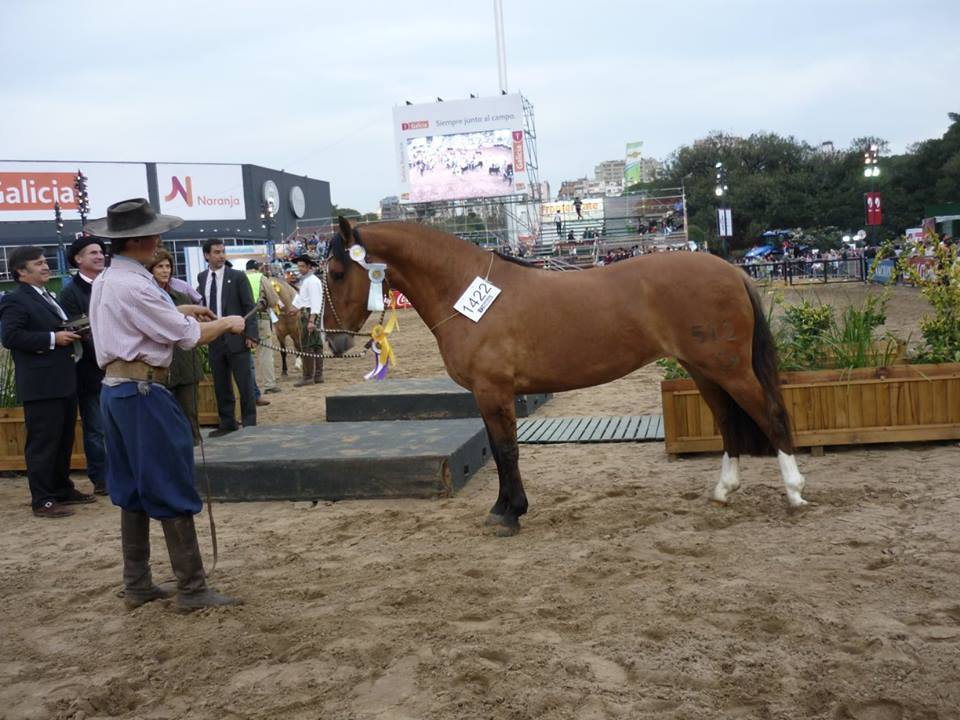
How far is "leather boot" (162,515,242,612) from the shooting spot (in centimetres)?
413

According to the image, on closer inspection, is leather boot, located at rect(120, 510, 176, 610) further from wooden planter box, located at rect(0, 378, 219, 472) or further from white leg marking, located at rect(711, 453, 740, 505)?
wooden planter box, located at rect(0, 378, 219, 472)

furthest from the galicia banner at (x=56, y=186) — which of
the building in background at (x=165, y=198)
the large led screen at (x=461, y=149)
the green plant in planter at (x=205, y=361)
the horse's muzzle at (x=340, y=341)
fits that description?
the horse's muzzle at (x=340, y=341)

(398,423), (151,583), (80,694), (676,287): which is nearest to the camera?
(80,694)

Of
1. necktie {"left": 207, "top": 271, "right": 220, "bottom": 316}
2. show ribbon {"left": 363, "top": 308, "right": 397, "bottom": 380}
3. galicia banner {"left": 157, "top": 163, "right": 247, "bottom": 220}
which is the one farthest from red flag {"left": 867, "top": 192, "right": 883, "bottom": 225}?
galicia banner {"left": 157, "top": 163, "right": 247, "bottom": 220}

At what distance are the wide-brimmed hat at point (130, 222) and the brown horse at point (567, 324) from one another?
124 centimetres

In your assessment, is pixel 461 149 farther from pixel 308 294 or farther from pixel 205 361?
pixel 205 361

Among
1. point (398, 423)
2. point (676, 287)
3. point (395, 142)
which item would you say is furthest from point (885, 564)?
point (395, 142)

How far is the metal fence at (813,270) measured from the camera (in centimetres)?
2617

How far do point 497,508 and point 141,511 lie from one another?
213 centimetres

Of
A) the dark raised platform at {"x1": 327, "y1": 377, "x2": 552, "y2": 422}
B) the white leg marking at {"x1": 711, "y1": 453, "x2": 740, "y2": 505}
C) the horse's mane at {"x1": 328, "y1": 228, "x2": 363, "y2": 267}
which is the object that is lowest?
the white leg marking at {"x1": 711, "y1": 453, "x2": 740, "y2": 505}

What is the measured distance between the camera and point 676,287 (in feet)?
16.8

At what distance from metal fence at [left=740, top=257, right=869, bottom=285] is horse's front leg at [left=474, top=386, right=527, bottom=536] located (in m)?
22.8

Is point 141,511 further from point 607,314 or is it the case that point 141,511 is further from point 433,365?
point 433,365

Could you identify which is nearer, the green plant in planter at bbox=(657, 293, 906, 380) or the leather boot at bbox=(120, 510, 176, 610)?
the leather boot at bbox=(120, 510, 176, 610)
